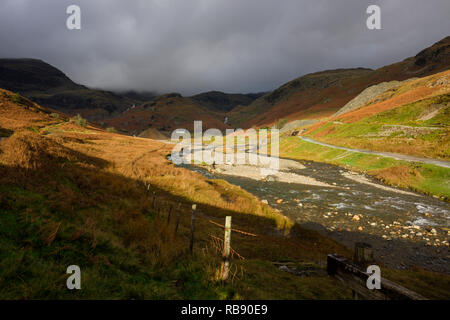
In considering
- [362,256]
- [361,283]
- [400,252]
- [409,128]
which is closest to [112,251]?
[361,283]

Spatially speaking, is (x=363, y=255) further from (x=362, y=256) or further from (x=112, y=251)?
(x=112, y=251)

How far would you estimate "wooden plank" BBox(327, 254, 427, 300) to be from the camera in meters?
3.27

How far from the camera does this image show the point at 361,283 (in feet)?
13.3

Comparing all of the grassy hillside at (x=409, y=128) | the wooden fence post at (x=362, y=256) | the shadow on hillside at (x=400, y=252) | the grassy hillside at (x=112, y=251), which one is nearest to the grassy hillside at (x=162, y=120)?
the grassy hillside at (x=409, y=128)

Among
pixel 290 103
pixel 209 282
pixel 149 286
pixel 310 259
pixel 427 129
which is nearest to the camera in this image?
pixel 149 286

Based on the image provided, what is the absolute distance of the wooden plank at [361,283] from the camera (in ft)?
10.7

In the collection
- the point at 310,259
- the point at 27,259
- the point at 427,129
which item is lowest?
the point at 310,259

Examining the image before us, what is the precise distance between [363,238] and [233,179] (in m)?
18.1

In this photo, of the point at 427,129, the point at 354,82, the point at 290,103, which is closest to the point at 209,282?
the point at 427,129

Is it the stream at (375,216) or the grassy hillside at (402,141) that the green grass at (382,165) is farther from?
the stream at (375,216)

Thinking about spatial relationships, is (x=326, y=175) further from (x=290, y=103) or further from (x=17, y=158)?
(x=290, y=103)

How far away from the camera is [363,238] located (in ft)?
40.4

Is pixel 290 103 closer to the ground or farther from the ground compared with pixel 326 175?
farther from the ground

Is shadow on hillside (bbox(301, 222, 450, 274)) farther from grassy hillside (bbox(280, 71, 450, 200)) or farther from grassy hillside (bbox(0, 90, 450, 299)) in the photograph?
grassy hillside (bbox(280, 71, 450, 200))
